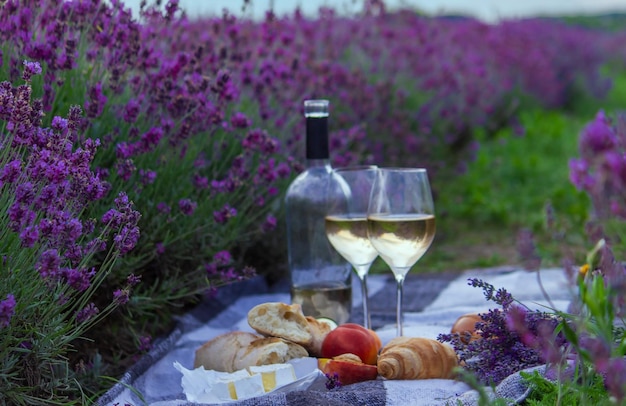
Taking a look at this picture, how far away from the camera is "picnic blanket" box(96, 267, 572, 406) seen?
208 cm

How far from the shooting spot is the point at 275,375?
7.27 ft

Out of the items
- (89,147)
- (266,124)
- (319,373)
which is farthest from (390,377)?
(266,124)

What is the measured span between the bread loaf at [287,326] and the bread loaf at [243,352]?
0.03 m

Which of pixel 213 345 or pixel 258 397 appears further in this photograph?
pixel 213 345

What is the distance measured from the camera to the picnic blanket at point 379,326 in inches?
82.0

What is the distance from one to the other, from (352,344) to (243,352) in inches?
12.2

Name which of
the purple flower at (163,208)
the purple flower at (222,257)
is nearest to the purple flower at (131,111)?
the purple flower at (163,208)

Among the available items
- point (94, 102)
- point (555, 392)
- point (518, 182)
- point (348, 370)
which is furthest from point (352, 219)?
point (518, 182)

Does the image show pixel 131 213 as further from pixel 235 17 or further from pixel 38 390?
pixel 235 17

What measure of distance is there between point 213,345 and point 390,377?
1.78ft

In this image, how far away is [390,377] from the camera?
2297 millimetres

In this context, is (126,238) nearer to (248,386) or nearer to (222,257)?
(248,386)

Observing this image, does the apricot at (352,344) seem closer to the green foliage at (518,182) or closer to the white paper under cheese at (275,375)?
the white paper under cheese at (275,375)

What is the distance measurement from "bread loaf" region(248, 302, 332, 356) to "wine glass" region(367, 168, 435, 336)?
31cm
